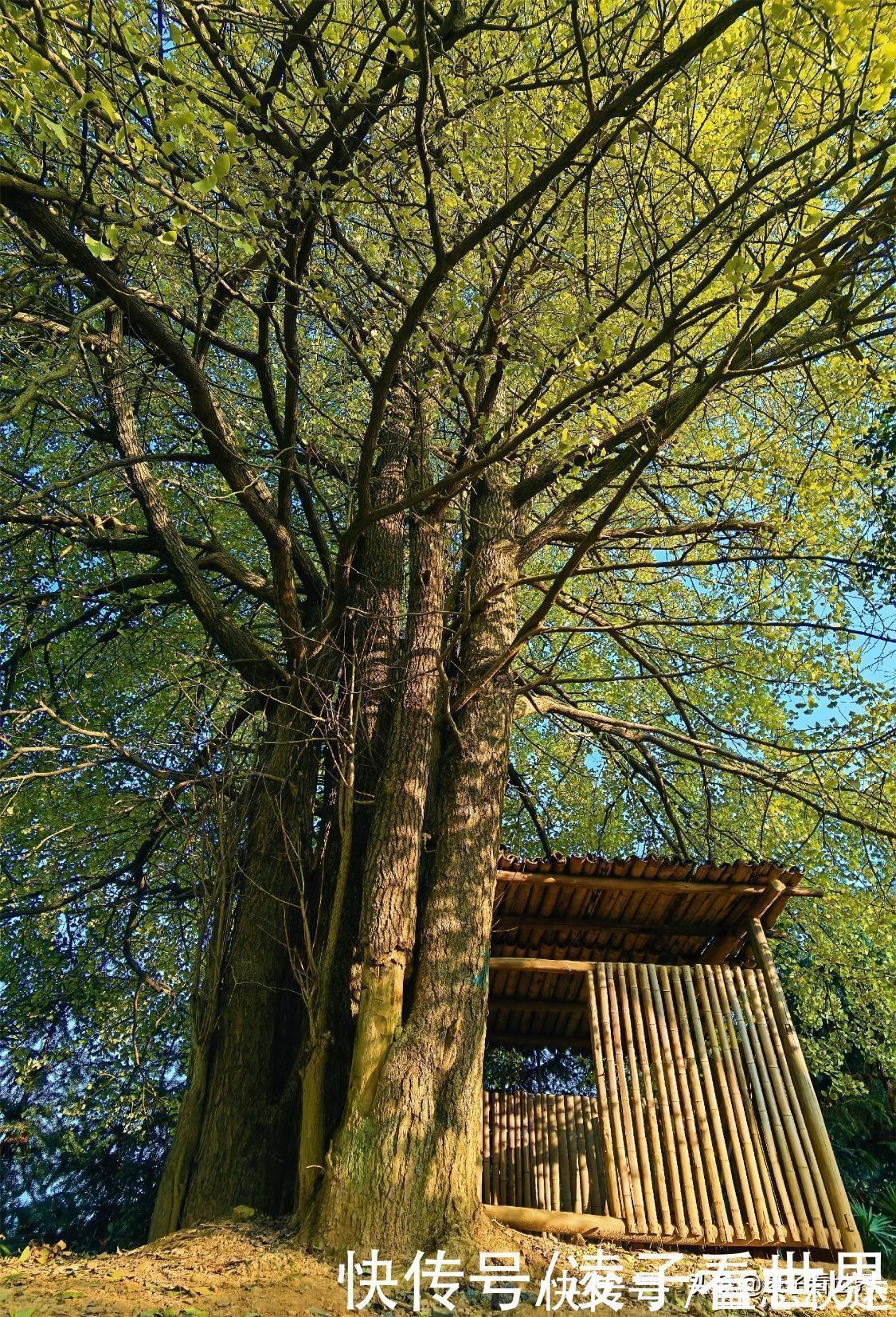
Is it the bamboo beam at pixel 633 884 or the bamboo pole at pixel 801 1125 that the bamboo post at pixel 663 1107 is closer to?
the bamboo beam at pixel 633 884

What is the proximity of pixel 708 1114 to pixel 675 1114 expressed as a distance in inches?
7.8

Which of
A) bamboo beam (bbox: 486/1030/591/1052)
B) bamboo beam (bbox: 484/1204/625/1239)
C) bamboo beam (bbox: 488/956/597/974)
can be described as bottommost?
bamboo beam (bbox: 484/1204/625/1239)

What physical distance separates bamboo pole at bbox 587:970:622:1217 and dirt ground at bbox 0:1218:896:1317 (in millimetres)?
1059

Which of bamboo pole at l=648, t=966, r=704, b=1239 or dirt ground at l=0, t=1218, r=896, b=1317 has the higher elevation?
bamboo pole at l=648, t=966, r=704, b=1239

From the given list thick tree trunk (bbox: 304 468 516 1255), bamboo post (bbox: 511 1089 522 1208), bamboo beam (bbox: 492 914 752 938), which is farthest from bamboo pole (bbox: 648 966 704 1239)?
bamboo post (bbox: 511 1089 522 1208)

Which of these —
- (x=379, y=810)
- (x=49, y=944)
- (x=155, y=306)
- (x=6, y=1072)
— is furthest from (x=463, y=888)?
(x=6, y=1072)

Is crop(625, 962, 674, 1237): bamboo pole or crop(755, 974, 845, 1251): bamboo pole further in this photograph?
crop(625, 962, 674, 1237): bamboo pole

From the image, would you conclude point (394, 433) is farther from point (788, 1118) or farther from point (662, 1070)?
point (788, 1118)

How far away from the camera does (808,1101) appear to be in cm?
493

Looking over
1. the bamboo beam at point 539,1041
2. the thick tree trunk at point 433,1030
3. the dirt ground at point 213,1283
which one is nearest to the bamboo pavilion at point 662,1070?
the bamboo beam at point 539,1041

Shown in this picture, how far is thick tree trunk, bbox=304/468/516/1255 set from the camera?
3287mm

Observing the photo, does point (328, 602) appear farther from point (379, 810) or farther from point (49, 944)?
point (49, 944)

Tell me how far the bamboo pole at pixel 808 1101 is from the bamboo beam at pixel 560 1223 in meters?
1.14

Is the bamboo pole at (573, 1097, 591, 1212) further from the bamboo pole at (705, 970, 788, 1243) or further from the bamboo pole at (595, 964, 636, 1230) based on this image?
the bamboo pole at (705, 970, 788, 1243)
